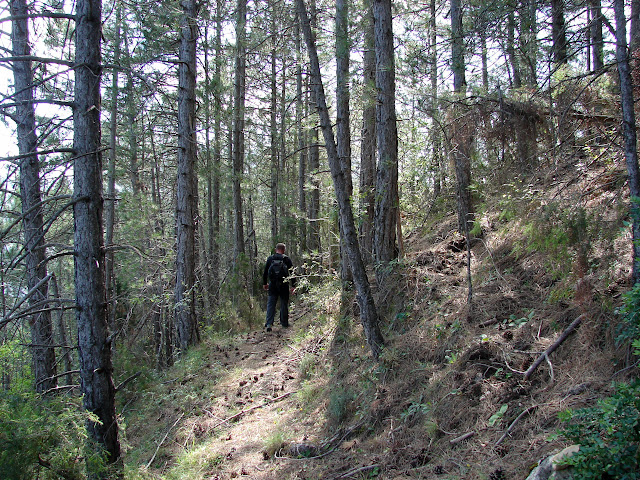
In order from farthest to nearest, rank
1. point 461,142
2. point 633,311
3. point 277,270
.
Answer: point 277,270 → point 461,142 → point 633,311

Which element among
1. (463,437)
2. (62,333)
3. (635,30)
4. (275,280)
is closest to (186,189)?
(275,280)

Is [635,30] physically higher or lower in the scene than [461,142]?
higher

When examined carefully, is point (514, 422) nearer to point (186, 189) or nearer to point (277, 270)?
point (277, 270)

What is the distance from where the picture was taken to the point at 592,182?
4.61 meters

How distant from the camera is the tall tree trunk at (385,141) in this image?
6895mm

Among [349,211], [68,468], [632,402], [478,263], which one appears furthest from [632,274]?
[68,468]

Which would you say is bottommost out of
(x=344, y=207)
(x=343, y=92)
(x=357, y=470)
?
(x=357, y=470)

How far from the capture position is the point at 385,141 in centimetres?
712

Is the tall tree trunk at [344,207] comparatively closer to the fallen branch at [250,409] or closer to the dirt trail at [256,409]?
the dirt trail at [256,409]

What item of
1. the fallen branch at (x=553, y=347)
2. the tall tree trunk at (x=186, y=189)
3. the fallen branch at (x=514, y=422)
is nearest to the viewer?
the fallen branch at (x=514, y=422)

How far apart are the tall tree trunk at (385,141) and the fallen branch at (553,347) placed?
11.4 ft

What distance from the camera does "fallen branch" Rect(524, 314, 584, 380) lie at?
13.1 ft

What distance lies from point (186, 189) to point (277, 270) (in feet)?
9.42

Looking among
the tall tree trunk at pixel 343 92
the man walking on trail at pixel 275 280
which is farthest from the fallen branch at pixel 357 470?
the man walking on trail at pixel 275 280
